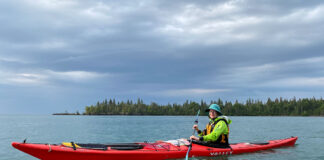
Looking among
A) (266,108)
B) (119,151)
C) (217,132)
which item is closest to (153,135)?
(217,132)

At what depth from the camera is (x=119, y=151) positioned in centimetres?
1095

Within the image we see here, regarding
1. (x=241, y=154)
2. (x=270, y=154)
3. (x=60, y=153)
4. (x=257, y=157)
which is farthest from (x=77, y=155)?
(x=270, y=154)

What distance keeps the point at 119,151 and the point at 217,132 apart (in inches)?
170

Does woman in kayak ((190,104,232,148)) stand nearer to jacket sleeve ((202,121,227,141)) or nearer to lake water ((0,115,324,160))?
jacket sleeve ((202,121,227,141))

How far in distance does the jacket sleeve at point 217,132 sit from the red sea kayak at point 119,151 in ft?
2.26

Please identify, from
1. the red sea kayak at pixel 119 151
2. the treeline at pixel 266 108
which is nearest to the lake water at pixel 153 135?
the red sea kayak at pixel 119 151

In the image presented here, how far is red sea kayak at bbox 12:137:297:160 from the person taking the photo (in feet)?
33.1

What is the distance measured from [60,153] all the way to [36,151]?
2.75ft

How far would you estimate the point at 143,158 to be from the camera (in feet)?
37.0

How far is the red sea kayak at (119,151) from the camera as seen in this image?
1008 centimetres

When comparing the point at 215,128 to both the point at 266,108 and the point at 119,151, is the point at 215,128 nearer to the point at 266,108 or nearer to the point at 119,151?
the point at 119,151

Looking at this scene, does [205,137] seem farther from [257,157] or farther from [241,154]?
[257,157]

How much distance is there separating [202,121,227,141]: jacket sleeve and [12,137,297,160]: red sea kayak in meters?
0.69

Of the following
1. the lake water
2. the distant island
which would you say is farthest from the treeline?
the lake water
